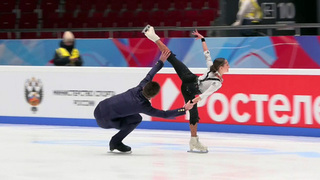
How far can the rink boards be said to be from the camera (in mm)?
10453

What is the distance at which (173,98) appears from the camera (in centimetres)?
1140

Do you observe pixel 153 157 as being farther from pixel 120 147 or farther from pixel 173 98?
pixel 173 98

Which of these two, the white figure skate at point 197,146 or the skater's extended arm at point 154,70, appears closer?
the skater's extended arm at point 154,70

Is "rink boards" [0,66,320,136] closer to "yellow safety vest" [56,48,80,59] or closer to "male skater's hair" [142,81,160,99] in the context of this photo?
"yellow safety vest" [56,48,80,59]

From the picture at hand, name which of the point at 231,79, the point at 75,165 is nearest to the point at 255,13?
the point at 231,79

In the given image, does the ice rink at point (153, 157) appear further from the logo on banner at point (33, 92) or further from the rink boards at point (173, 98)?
the logo on banner at point (33, 92)

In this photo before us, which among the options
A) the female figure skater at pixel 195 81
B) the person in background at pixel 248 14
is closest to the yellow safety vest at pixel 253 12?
the person in background at pixel 248 14

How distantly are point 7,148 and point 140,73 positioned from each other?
291cm

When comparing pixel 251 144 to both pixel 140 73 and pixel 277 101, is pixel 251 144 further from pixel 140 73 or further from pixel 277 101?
pixel 140 73

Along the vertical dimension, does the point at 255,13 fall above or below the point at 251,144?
above

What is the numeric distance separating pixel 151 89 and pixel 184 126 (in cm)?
302

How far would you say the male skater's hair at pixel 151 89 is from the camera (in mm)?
8328

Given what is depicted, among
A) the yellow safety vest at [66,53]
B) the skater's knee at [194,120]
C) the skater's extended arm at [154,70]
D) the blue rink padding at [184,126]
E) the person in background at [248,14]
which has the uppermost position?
the person in background at [248,14]

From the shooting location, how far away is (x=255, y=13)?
1318cm
